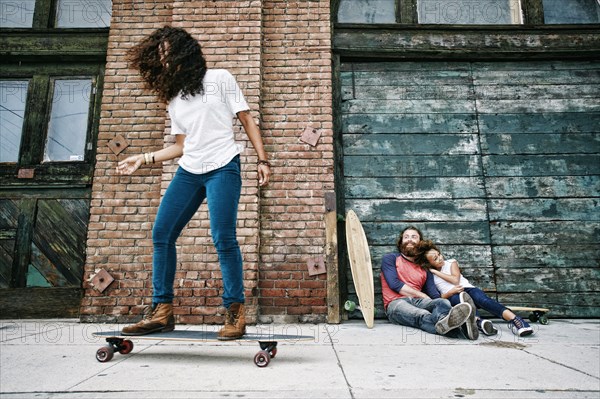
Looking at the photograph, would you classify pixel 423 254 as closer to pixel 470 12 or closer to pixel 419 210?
pixel 419 210

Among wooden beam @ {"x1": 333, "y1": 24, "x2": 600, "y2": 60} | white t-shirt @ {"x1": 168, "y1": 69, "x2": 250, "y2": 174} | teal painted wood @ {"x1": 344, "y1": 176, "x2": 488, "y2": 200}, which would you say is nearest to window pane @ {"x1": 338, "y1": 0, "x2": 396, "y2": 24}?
wooden beam @ {"x1": 333, "y1": 24, "x2": 600, "y2": 60}

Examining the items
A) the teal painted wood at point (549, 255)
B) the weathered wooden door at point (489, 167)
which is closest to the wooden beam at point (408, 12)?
the weathered wooden door at point (489, 167)

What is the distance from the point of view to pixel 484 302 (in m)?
3.68

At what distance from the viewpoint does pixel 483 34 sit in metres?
4.75

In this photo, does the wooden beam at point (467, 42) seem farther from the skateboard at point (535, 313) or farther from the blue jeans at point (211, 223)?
the blue jeans at point (211, 223)

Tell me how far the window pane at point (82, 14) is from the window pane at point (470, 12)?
387 cm

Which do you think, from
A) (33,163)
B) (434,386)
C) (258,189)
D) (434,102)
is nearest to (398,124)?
(434,102)

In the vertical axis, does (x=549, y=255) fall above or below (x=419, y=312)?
above

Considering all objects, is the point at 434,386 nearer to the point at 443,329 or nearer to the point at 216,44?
the point at 443,329

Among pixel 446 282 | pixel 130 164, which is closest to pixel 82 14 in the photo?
pixel 130 164

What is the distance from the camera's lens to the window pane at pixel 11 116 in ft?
14.8

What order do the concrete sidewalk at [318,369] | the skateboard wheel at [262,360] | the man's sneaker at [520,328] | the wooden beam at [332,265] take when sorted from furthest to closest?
the wooden beam at [332,265], the man's sneaker at [520,328], the skateboard wheel at [262,360], the concrete sidewalk at [318,369]

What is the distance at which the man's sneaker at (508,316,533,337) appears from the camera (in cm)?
308

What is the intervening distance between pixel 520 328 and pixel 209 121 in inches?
109
